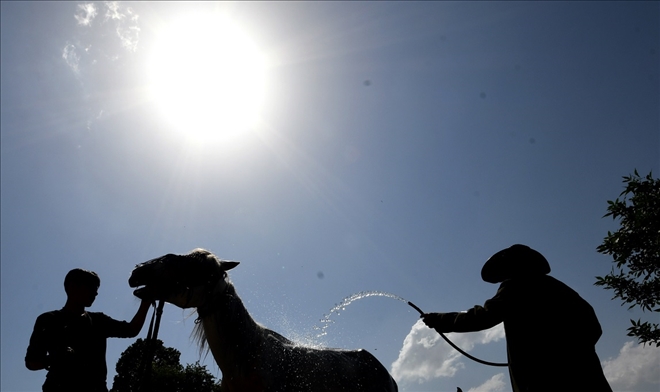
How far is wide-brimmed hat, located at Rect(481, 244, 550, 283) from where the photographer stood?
3.69m

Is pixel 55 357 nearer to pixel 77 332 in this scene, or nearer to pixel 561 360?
pixel 77 332

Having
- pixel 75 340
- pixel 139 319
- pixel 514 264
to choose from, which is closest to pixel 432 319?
pixel 514 264

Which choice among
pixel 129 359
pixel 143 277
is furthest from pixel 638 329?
pixel 129 359

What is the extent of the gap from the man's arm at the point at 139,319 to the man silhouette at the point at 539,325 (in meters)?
3.01

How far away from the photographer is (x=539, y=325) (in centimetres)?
334

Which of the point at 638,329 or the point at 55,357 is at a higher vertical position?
the point at 638,329

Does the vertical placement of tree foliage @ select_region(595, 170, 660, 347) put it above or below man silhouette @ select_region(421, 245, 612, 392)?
above

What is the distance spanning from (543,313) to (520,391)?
692 mm

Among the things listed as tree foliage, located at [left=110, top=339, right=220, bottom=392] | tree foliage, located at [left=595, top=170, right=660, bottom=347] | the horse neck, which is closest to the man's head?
the horse neck

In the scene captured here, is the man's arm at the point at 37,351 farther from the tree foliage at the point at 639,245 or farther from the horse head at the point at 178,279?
the tree foliage at the point at 639,245

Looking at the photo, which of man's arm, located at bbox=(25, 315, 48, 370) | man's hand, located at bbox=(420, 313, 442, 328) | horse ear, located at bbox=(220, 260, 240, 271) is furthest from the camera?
horse ear, located at bbox=(220, 260, 240, 271)

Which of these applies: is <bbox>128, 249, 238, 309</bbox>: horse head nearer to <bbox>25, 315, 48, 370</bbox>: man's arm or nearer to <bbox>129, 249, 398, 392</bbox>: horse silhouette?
<bbox>129, 249, 398, 392</bbox>: horse silhouette

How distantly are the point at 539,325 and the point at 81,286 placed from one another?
4191 millimetres

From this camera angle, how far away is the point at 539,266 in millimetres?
3719
